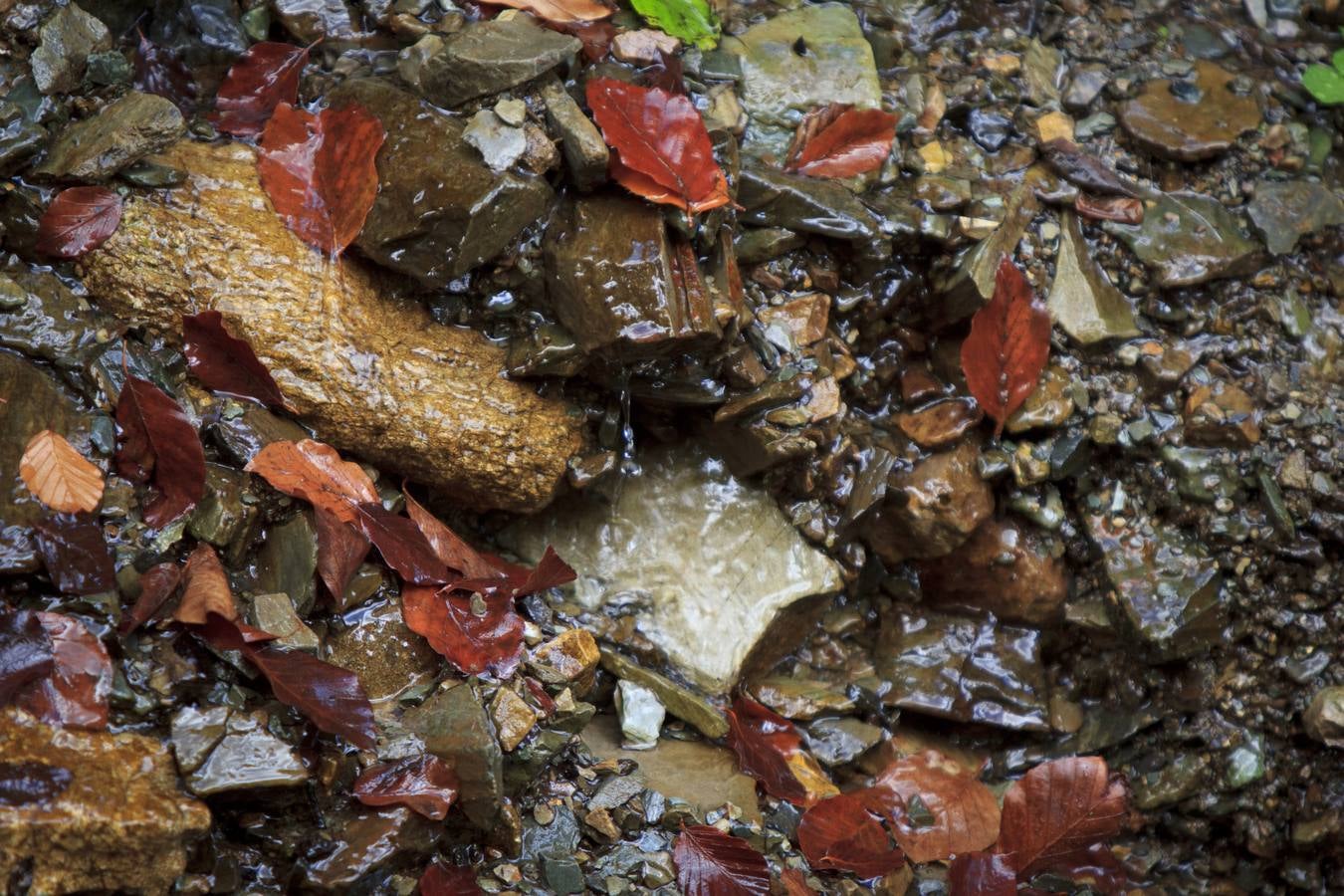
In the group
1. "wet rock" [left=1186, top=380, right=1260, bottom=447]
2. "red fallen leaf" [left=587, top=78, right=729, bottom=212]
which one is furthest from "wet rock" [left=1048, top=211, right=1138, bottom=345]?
"red fallen leaf" [left=587, top=78, right=729, bottom=212]

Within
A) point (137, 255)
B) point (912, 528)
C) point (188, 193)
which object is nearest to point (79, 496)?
point (137, 255)

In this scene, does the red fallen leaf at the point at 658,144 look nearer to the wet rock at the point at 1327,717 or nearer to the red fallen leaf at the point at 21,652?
the red fallen leaf at the point at 21,652

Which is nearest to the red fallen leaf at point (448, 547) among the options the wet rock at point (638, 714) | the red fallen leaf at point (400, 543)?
the red fallen leaf at point (400, 543)

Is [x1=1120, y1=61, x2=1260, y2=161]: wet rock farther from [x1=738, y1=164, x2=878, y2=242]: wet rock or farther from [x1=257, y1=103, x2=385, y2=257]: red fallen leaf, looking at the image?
[x1=257, y1=103, x2=385, y2=257]: red fallen leaf

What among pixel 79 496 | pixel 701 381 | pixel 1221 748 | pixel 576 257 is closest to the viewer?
pixel 79 496

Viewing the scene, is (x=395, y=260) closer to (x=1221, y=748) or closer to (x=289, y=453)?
(x=289, y=453)

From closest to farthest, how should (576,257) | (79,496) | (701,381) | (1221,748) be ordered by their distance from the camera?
(79,496)
(576,257)
(701,381)
(1221,748)

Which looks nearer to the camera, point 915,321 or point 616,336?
point 616,336

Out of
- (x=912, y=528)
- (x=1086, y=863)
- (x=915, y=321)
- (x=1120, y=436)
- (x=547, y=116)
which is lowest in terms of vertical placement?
(x=1086, y=863)

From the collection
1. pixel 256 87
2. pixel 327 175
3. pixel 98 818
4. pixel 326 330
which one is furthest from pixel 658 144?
pixel 98 818
